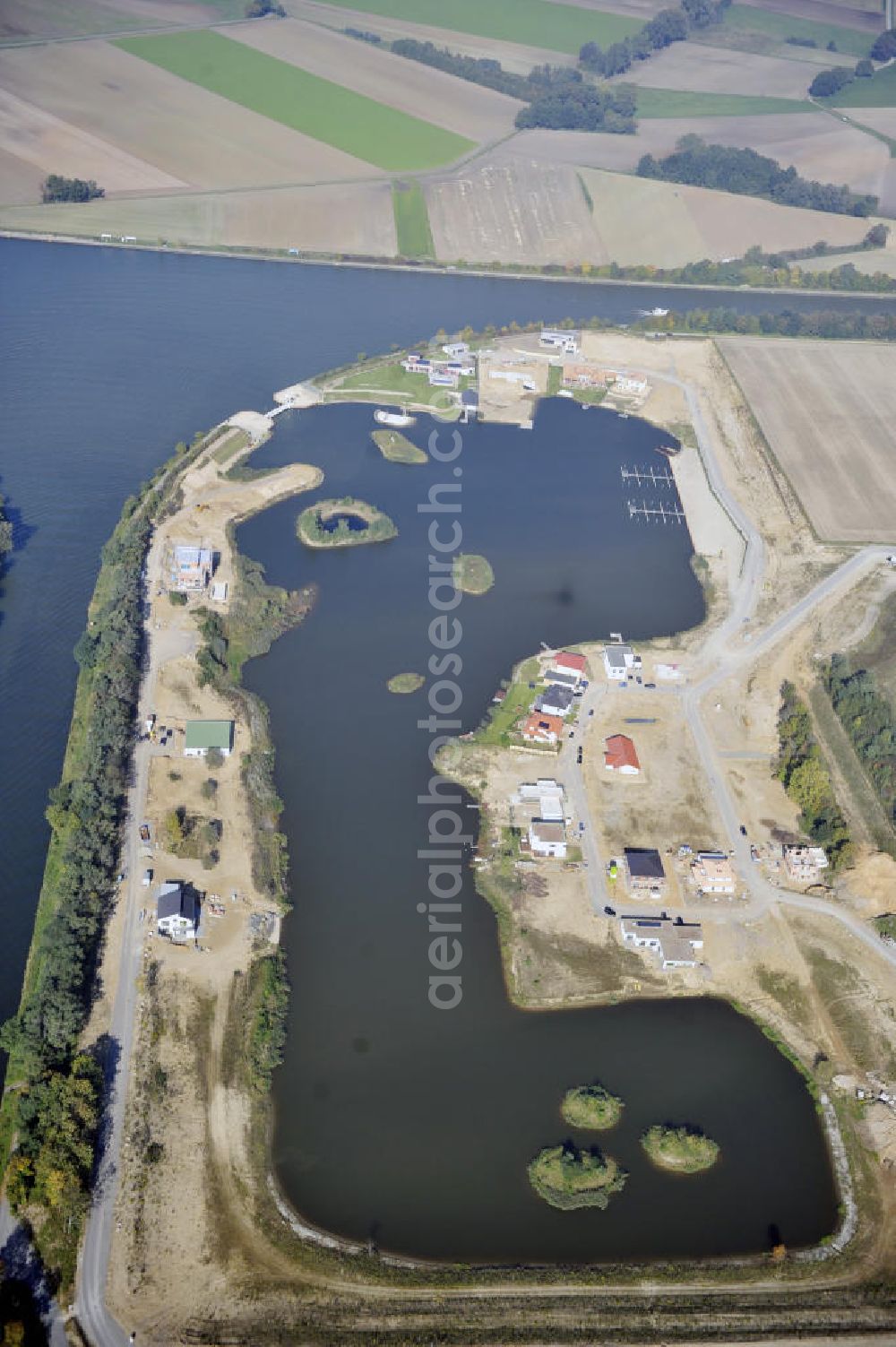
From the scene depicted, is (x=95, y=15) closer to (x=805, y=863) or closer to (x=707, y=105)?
(x=707, y=105)

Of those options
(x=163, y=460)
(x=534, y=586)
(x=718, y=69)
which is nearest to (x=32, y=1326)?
(x=534, y=586)

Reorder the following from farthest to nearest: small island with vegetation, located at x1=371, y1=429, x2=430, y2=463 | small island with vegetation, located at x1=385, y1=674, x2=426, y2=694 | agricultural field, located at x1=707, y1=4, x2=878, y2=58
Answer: agricultural field, located at x1=707, y1=4, x2=878, y2=58 → small island with vegetation, located at x1=371, y1=429, x2=430, y2=463 → small island with vegetation, located at x1=385, y1=674, x2=426, y2=694

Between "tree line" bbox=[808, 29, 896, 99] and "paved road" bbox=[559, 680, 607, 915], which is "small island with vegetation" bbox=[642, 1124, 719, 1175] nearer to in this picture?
"paved road" bbox=[559, 680, 607, 915]

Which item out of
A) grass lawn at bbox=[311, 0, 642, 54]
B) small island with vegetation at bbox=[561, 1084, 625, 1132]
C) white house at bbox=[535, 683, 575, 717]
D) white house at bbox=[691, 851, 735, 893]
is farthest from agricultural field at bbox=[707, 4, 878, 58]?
small island with vegetation at bbox=[561, 1084, 625, 1132]

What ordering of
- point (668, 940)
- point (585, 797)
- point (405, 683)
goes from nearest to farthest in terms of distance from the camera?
point (668, 940), point (585, 797), point (405, 683)

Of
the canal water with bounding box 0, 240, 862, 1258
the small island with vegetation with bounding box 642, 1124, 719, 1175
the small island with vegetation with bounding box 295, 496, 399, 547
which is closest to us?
the canal water with bounding box 0, 240, 862, 1258

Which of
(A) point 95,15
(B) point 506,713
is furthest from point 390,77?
(B) point 506,713

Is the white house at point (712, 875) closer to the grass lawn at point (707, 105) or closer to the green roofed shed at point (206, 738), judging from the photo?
the green roofed shed at point (206, 738)
